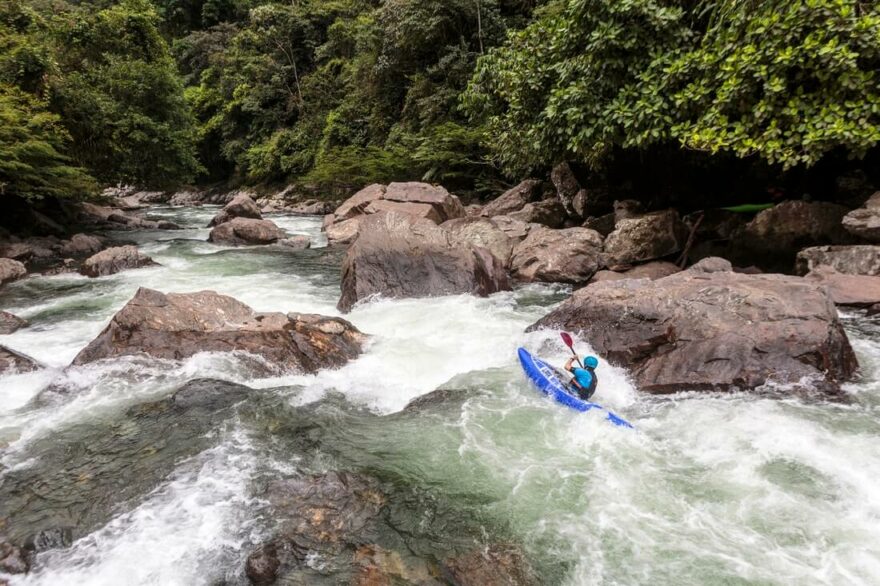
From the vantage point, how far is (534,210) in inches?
494

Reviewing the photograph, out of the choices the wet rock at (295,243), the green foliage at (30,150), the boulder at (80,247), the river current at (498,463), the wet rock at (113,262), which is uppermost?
the green foliage at (30,150)

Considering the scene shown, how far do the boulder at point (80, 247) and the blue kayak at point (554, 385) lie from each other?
1279cm

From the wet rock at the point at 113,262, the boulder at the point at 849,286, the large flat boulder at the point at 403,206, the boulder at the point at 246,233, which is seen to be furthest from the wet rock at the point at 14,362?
the boulder at the point at 849,286

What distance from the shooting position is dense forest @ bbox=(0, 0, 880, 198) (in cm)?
689

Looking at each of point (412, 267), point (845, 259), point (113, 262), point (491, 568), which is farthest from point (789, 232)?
point (113, 262)

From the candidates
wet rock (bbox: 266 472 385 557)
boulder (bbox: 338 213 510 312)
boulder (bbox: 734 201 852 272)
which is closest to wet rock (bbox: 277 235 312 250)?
boulder (bbox: 338 213 510 312)

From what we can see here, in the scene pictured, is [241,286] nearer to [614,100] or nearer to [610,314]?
[610,314]

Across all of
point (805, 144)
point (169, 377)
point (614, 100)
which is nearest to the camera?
point (169, 377)

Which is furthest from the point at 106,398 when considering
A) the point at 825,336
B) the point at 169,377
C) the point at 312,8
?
the point at 312,8

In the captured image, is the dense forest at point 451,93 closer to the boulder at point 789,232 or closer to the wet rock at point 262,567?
the boulder at point 789,232

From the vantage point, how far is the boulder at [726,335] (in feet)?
16.4

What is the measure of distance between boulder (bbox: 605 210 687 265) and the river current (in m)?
3.13

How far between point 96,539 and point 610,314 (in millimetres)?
5189

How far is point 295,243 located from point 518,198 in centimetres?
625
